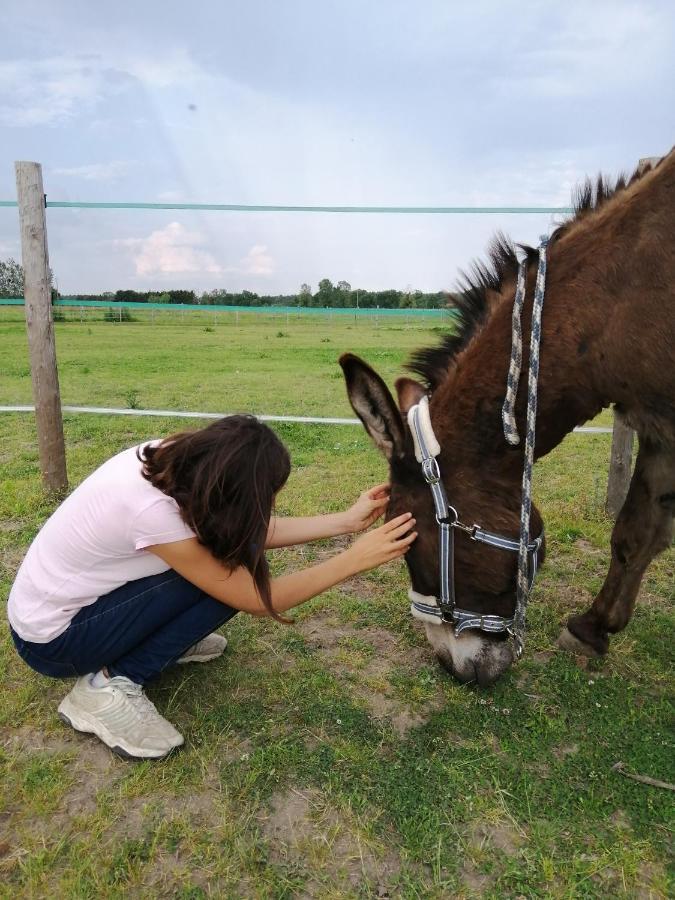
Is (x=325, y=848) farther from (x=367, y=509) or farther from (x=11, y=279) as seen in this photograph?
(x=11, y=279)

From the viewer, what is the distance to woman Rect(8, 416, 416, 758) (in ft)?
6.47

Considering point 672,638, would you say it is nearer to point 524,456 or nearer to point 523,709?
point 523,709

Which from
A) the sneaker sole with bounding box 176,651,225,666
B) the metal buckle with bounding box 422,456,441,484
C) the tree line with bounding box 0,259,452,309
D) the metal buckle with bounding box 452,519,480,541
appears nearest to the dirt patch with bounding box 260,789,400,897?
the sneaker sole with bounding box 176,651,225,666

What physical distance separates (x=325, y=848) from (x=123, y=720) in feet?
2.66

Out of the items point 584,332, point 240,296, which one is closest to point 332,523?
point 584,332

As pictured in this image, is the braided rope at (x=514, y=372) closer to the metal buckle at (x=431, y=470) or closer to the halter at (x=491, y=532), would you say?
the halter at (x=491, y=532)

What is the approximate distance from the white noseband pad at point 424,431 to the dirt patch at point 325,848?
44.3 inches

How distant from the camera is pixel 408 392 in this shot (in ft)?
7.66

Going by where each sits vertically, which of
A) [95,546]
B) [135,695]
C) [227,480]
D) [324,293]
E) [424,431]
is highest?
[324,293]

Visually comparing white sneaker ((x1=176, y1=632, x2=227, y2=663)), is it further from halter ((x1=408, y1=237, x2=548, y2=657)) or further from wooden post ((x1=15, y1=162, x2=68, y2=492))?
wooden post ((x1=15, y1=162, x2=68, y2=492))

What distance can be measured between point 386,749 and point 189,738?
2.29 feet

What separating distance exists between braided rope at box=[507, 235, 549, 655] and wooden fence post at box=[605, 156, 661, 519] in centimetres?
228

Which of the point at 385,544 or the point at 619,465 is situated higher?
the point at 385,544

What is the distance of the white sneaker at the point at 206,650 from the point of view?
2687 mm
